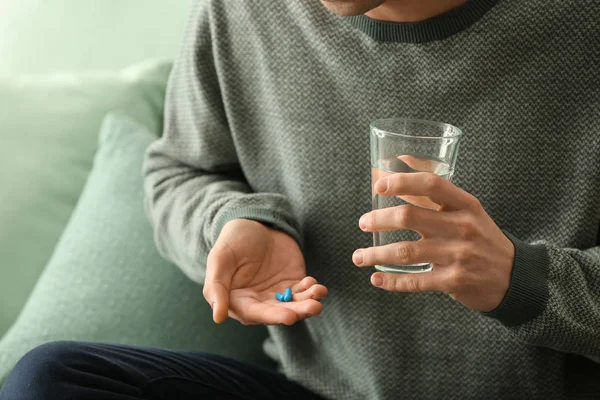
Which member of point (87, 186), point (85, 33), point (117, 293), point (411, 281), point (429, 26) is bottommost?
point (117, 293)

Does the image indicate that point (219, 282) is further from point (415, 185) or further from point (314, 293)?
point (415, 185)

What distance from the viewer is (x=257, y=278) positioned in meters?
1.10

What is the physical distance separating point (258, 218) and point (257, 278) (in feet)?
0.35

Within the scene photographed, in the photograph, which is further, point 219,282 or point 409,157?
point 219,282

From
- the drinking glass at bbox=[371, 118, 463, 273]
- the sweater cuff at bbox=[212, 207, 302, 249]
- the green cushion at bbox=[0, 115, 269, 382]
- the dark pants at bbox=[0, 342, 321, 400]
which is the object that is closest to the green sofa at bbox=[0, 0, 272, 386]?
the green cushion at bbox=[0, 115, 269, 382]

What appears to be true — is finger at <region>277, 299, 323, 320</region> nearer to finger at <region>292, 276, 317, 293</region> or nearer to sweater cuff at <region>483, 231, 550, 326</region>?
finger at <region>292, 276, 317, 293</region>

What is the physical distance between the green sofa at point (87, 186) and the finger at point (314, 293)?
1.47ft

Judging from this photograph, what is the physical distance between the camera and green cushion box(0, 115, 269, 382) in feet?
4.33

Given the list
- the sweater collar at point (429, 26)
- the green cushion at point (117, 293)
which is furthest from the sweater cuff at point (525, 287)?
the green cushion at point (117, 293)

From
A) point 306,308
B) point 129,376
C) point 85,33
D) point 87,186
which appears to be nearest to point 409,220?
point 306,308

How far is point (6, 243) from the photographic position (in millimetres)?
1498

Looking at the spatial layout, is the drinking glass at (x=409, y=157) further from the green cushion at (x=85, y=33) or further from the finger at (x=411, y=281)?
the green cushion at (x=85, y=33)

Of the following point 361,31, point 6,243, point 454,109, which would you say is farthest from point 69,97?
point 454,109

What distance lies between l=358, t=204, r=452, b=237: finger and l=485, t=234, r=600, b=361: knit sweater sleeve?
15 cm
